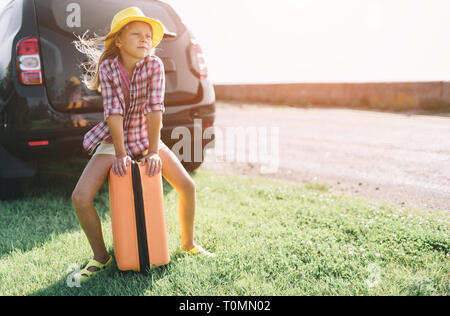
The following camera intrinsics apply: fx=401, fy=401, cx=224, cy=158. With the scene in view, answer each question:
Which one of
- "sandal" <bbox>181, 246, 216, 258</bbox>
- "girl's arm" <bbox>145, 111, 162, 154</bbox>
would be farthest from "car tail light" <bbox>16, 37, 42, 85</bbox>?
"sandal" <bbox>181, 246, 216, 258</bbox>

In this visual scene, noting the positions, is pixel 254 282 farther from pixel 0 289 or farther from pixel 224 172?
pixel 224 172

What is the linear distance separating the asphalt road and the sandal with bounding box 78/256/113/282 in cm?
275

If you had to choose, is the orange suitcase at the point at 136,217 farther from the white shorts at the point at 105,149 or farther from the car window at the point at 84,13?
the car window at the point at 84,13

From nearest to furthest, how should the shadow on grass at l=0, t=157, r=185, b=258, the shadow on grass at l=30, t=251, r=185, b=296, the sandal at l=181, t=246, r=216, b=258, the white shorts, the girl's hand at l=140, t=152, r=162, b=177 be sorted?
1. the shadow on grass at l=30, t=251, r=185, b=296
2. the girl's hand at l=140, t=152, r=162, b=177
3. the white shorts
4. the sandal at l=181, t=246, r=216, b=258
5. the shadow on grass at l=0, t=157, r=185, b=258

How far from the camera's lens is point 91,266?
2.54 metres

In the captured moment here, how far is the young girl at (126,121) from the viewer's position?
8.03 feet

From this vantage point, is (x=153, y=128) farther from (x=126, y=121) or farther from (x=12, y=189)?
(x=12, y=189)

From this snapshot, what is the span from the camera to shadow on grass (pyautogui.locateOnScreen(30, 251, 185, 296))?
233cm

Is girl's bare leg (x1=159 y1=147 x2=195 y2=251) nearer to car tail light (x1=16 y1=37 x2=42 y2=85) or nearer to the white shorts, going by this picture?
the white shorts

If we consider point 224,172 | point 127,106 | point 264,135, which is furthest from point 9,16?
point 264,135

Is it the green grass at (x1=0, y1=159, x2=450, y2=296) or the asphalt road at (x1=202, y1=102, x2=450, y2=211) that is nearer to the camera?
the green grass at (x1=0, y1=159, x2=450, y2=296)

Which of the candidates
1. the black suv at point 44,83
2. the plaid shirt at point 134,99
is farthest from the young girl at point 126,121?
the black suv at point 44,83
